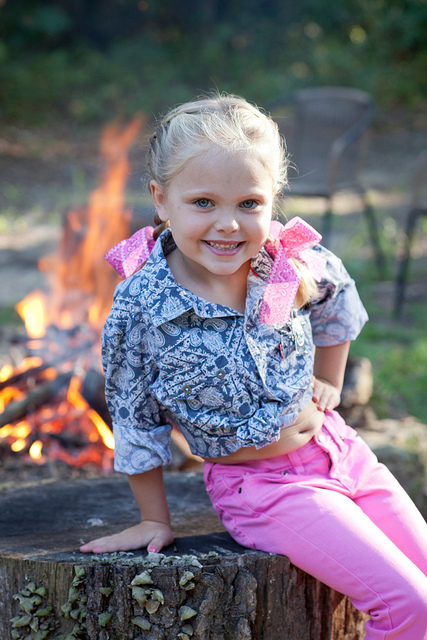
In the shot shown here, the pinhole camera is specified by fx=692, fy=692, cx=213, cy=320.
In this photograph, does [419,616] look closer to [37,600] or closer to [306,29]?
[37,600]

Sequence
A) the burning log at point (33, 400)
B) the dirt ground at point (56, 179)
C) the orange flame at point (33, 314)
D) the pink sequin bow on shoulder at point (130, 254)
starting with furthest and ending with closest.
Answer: the dirt ground at point (56, 179) < the orange flame at point (33, 314) < the burning log at point (33, 400) < the pink sequin bow on shoulder at point (130, 254)

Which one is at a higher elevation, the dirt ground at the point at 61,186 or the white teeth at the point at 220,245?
the dirt ground at the point at 61,186

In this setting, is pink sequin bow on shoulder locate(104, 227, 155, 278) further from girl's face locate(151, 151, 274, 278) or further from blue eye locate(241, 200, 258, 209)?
blue eye locate(241, 200, 258, 209)

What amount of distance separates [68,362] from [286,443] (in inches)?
63.2

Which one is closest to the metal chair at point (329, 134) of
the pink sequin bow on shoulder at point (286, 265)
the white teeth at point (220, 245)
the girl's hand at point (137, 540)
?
the pink sequin bow on shoulder at point (286, 265)

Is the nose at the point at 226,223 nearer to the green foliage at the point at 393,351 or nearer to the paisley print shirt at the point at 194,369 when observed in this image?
the paisley print shirt at the point at 194,369

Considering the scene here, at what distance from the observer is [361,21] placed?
1146cm

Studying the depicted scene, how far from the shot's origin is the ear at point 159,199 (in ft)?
5.29

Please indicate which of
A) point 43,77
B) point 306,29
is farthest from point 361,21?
point 43,77

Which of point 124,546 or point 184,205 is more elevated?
point 184,205

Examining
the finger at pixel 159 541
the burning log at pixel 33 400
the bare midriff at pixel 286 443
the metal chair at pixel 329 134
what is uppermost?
the metal chair at pixel 329 134

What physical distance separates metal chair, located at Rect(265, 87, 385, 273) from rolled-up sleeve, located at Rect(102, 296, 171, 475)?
3.81 meters


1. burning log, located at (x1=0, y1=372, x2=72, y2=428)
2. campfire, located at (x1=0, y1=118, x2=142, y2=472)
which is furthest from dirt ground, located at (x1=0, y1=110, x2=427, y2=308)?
burning log, located at (x1=0, y1=372, x2=72, y2=428)

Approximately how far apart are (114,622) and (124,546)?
0.16 metres
